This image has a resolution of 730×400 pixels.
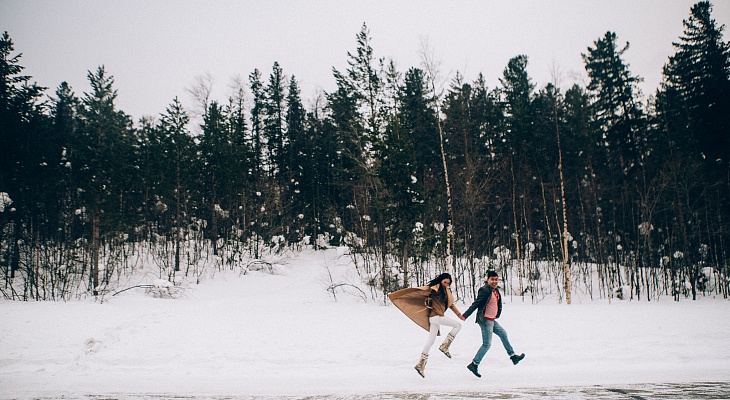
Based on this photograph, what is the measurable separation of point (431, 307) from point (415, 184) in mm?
8621

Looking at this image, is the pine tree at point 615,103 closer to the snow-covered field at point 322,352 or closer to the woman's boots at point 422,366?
the snow-covered field at point 322,352

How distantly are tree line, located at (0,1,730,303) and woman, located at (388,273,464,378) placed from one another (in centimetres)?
787

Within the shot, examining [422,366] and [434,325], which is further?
[434,325]

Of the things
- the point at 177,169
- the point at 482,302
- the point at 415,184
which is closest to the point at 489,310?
the point at 482,302

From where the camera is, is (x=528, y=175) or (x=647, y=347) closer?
(x=647, y=347)

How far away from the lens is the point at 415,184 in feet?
49.6

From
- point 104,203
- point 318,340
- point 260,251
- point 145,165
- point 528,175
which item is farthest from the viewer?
point 145,165

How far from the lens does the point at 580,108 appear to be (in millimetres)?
25109

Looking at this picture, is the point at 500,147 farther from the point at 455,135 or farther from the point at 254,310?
the point at 254,310

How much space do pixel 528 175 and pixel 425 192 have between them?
11792mm

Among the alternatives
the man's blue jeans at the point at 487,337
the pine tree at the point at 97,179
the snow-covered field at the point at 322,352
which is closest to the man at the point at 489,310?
the man's blue jeans at the point at 487,337

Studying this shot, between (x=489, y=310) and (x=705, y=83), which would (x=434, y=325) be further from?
(x=705, y=83)

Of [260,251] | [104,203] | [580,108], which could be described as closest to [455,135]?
[580,108]

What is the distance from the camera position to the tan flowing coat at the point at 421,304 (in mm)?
6996
